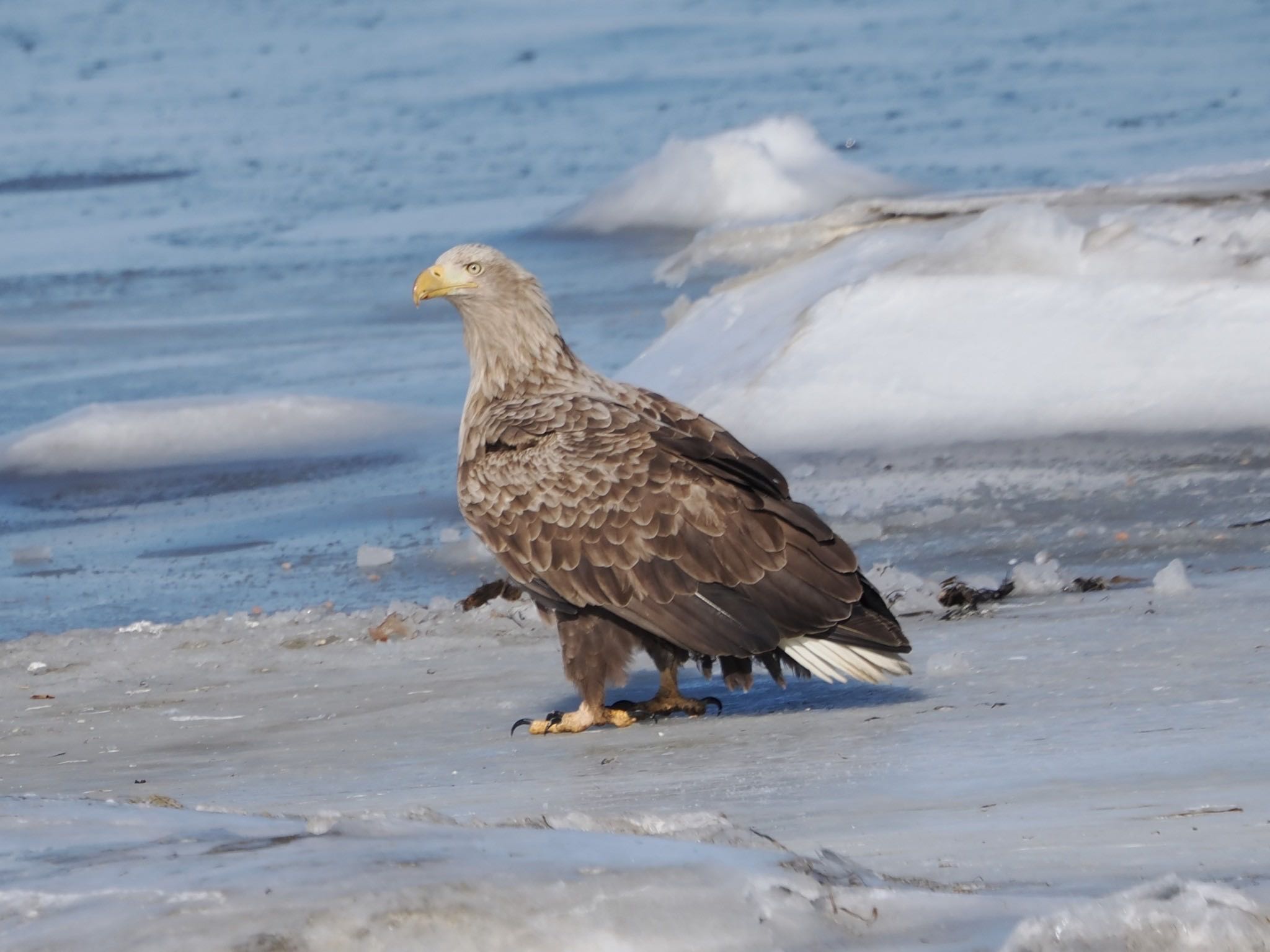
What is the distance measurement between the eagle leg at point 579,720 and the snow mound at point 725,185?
8.74 m

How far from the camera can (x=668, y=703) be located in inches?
203

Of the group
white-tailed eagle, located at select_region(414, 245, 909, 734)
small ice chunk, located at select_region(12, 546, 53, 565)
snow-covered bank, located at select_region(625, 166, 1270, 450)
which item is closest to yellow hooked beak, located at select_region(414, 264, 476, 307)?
white-tailed eagle, located at select_region(414, 245, 909, 734)

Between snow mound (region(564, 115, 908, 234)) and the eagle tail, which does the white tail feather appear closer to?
the eagle tail

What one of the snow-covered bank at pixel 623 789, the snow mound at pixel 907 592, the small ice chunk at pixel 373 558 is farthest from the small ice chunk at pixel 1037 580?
the small ice chunk at pixel 373 558

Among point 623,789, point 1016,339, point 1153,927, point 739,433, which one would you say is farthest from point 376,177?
point 1153,927

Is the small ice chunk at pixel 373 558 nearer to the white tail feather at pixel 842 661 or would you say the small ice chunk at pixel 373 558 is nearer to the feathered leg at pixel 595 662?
the feathered leg at pixel 595 662

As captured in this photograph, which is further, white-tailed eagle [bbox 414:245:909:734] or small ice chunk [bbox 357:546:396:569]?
small ice chunk [bbox 357:546:396:569]

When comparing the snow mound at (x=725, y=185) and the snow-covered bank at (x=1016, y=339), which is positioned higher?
the snow mound at (x=725, y=185)

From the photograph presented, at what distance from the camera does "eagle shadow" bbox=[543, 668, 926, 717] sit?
4.87 meters

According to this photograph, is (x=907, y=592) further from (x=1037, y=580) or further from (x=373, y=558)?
(x=373, y=558)

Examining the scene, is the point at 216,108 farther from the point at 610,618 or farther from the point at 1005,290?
the point at 610,618

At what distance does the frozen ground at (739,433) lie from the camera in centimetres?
265

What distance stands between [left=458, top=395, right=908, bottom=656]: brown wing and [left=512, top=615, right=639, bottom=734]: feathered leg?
0.28 ft

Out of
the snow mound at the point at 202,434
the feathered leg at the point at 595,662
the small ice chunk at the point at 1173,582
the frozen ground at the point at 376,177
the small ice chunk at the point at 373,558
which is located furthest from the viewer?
the snow mound at the point at 202,434
